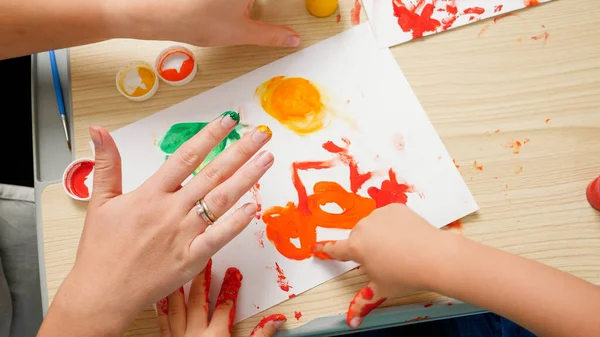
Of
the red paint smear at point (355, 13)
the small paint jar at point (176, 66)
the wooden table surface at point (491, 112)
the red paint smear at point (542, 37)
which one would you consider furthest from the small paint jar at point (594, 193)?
the small paint jar at point (176, 66)

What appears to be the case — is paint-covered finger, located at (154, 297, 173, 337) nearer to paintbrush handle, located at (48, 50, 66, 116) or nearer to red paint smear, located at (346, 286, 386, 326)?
red paint smear, located at (346, 286, 386, 326)

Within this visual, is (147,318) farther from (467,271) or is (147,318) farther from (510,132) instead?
(510,132)

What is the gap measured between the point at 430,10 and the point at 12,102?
3.55 feet

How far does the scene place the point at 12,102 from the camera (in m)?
1.18

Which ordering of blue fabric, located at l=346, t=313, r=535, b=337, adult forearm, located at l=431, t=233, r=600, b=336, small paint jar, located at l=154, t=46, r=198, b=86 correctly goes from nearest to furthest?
adult forearm, located at l=431, t=233, r=600, b=336
small paint jar, located at l=154, t=46, r=198, b=86
blue fabric, located at l=346, t=313, r=535, b=337

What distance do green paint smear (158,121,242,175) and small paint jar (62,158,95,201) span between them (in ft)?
0.41

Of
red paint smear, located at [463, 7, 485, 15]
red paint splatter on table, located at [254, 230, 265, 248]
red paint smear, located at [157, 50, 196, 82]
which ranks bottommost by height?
red paint splatter on table, located at [254, 230, 265, 248]

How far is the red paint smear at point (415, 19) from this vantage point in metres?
0.81

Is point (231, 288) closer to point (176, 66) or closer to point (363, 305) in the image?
point (363, 305)

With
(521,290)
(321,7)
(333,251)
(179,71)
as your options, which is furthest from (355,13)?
(521,290)

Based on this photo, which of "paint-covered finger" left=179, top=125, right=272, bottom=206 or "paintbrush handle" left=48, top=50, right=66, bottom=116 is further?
"paintbrush handle" left=48, top=50, right=66, bottom=116

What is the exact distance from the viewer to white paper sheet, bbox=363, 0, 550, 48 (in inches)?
31.8

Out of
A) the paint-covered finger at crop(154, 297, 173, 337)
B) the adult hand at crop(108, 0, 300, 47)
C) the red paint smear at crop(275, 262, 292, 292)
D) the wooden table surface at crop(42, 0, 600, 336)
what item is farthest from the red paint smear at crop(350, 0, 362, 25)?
the paint-covered finger at crop(154, 297, 173, 337)

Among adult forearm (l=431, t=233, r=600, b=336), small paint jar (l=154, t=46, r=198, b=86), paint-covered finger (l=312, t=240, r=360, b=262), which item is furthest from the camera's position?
small paint jar (l=154, t=46, r=198, b=86)
